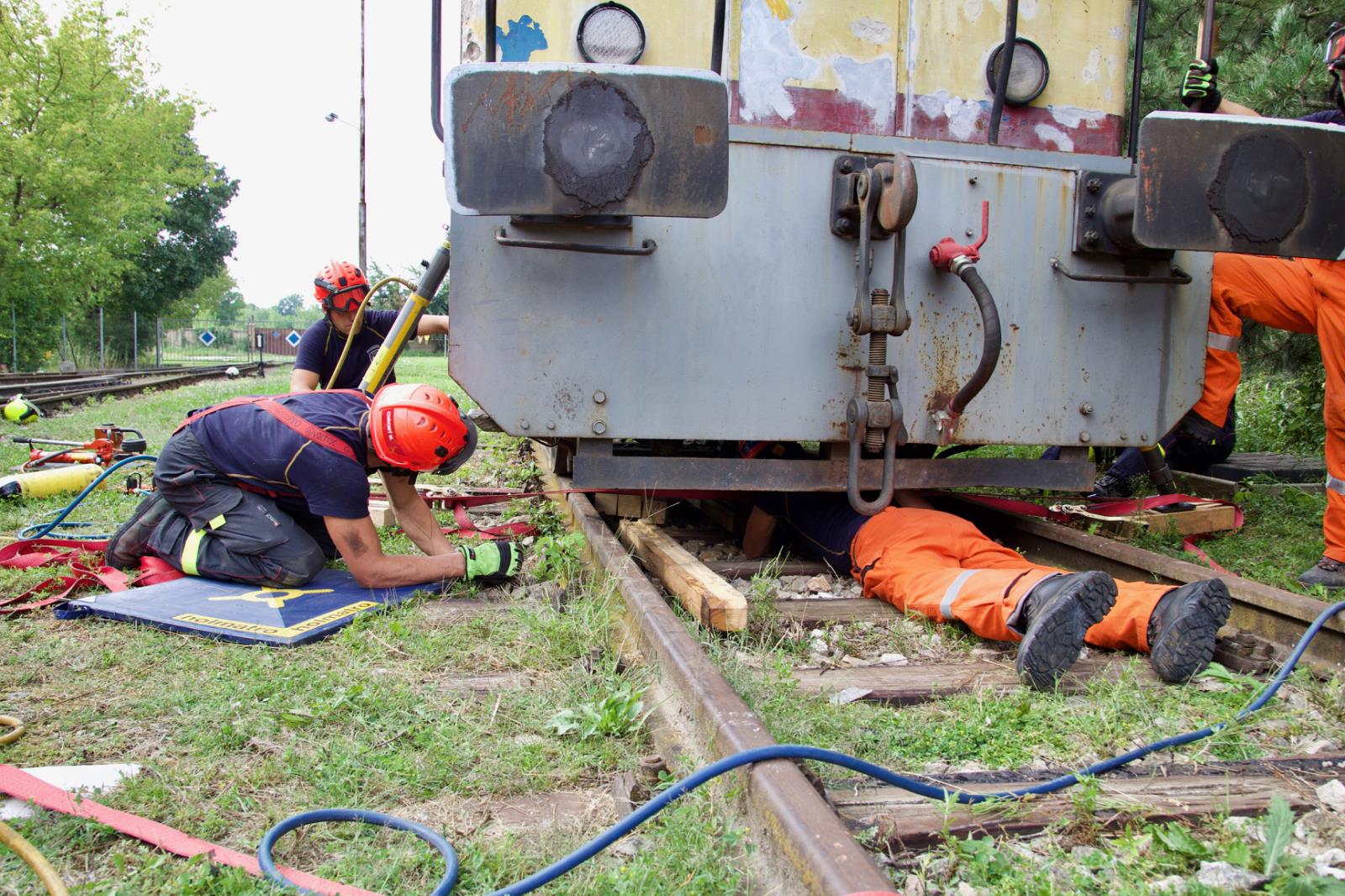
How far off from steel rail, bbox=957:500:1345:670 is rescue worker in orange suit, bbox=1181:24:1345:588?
422mm

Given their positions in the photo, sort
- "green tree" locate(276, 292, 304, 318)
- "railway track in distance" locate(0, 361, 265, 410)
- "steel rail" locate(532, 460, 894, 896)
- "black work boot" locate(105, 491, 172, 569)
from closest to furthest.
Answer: "steel rail" locate(532, 460, 894, 896) → "black work boot" locate(105, 491, 172, 569) → "railway track in distance" locate(0, 361, 265, 410) → "green tree" locate(276, 292, 304, 318)

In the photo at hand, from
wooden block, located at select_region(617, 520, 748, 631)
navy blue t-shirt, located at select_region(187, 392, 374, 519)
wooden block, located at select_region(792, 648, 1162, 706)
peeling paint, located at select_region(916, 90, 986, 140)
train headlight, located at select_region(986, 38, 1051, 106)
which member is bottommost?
wooden block, located at select_region(792, 648, 1162, 706)

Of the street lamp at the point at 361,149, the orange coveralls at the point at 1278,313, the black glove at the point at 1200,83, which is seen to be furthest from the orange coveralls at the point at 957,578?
the street lamp at the point at 361,149

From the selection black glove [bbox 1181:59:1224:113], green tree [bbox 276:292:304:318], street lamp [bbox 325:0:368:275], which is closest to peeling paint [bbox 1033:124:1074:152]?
black glove [bbox 1181:59:1224:113]

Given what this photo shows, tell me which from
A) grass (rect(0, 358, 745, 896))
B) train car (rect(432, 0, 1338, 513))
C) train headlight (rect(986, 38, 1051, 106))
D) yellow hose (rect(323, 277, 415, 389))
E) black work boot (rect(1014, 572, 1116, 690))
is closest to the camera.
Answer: grass (rect(0, 358, 745, 896))

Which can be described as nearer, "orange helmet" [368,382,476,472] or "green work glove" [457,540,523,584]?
"orange helmet" [368,382,476,472]

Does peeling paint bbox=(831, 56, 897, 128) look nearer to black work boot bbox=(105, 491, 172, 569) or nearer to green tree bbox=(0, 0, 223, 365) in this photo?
black work boot bbox=(105, 491, 172, 569)

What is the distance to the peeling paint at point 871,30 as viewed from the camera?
3482 mm

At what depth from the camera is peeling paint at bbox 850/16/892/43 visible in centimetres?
348

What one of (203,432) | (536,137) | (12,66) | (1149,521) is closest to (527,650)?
(536,137)

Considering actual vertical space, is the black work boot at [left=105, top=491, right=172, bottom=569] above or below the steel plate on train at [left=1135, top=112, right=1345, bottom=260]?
below

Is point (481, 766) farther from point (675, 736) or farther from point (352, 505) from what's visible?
point (352, 505)

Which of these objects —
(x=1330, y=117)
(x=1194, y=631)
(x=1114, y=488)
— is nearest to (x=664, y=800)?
(x=1194, y=631)

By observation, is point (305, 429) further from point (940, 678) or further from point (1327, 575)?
point (1327, 575)
